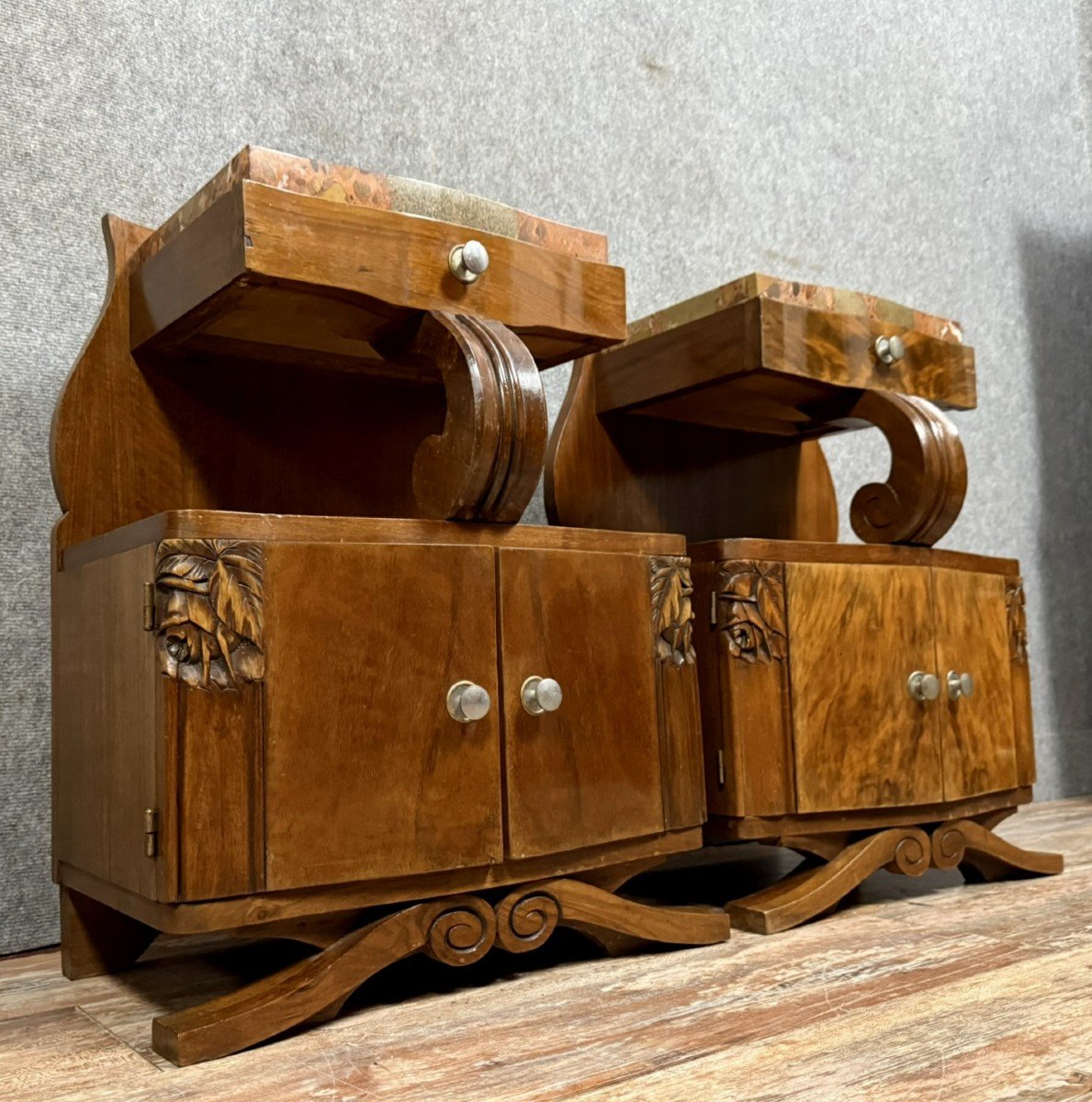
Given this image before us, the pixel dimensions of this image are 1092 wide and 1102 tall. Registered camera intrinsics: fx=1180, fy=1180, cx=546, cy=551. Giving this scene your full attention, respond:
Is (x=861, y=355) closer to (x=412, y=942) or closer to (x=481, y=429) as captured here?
(x=481, y=429)

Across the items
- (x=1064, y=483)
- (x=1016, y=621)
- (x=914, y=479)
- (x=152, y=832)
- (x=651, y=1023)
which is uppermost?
(x=1064, y=483)

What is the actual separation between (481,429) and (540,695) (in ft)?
0.71

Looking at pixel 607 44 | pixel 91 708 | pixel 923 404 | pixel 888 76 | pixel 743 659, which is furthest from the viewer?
pixel 888 76

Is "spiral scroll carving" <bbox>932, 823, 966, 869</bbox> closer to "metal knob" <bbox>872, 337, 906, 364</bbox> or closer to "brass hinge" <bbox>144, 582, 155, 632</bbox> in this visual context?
"metal knob" <bbox>872, 337, 906, 364</bbox>

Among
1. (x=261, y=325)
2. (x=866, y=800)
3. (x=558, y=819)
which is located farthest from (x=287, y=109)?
(x=866, y=800)

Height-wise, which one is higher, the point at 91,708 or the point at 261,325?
the point at 261,325

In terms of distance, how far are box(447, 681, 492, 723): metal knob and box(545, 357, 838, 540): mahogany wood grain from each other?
446 mm

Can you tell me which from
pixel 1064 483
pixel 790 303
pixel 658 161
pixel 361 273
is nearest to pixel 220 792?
pixel 361 273

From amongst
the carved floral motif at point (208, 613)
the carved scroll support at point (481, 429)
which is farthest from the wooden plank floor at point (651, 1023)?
the carved scroll support at point (481, 429)

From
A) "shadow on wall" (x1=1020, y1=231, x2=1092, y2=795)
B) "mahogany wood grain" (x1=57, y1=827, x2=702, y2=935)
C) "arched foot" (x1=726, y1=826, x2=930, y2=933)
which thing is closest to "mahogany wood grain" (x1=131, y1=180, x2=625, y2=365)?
"mahogany wood grain" (x1=57, y1=827, x2=702, y2=935)

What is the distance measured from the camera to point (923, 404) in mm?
1271

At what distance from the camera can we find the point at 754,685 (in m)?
1.14

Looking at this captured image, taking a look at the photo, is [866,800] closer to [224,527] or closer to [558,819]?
[558,819]

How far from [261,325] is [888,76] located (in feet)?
4.60
